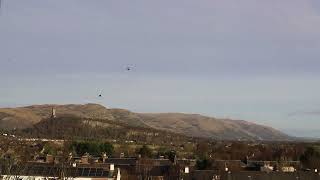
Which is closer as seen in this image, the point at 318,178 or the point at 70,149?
the point at 318,178

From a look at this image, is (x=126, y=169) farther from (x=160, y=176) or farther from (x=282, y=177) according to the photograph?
(x=282, y=177)

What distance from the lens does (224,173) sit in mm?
73688

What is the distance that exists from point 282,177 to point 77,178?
23.6 meters

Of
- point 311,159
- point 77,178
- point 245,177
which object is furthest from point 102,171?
point 311,159

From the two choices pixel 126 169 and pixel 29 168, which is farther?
pixel 126 169

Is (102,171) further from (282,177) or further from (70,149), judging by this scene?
(70,149)

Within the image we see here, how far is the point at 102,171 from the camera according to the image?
7050 cm

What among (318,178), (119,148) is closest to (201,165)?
(318,178)

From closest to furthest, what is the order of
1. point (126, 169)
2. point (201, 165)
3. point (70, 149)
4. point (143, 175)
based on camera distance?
point (143, 175), point (126, 169), point (201, 165), point (70, 149)

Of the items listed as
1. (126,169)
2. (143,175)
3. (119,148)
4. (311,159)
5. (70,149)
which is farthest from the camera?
(119,148)

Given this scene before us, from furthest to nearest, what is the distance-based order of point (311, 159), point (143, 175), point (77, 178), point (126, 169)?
point (311, 159)
point (126, 169)
point (143, 175)
point (77, 178)

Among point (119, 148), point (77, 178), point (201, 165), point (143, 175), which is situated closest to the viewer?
point (77, 178)

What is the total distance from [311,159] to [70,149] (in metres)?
50.0

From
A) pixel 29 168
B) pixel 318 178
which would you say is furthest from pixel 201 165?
pixel 29 168
